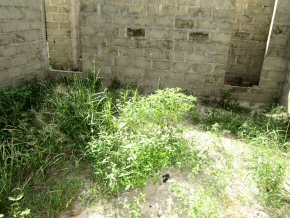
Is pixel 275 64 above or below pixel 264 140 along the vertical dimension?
above

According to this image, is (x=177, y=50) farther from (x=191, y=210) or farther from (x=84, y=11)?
(x=191, y=210)

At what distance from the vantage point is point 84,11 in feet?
16.1

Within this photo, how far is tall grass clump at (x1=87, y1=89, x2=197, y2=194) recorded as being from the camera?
2393 mm

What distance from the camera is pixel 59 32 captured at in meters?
6.72

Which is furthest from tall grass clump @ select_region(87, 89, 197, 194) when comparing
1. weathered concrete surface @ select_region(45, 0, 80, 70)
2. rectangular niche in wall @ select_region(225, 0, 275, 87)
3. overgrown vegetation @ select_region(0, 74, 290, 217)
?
weathered concrete surface @ select_region(45, 0, 80, 70)

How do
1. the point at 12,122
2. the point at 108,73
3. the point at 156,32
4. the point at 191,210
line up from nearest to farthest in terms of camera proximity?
1. the point at 191,210
2. the point at 12,122
3. the point at 156,32
4. the point at 108,73

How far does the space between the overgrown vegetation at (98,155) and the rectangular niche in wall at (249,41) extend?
2.85 metres

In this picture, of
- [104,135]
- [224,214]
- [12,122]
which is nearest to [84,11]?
[12,122]

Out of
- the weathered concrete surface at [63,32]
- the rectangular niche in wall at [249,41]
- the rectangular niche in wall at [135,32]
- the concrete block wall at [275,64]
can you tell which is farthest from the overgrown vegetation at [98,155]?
the weathered concrete surface at [63,32]

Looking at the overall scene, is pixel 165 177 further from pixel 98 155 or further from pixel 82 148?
pixel 82 148

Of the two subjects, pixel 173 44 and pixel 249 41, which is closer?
pixel 173 44

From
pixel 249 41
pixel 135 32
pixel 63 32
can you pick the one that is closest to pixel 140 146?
pixel 135 32

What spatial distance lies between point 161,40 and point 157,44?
11 cm

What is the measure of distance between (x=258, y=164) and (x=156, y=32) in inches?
127
